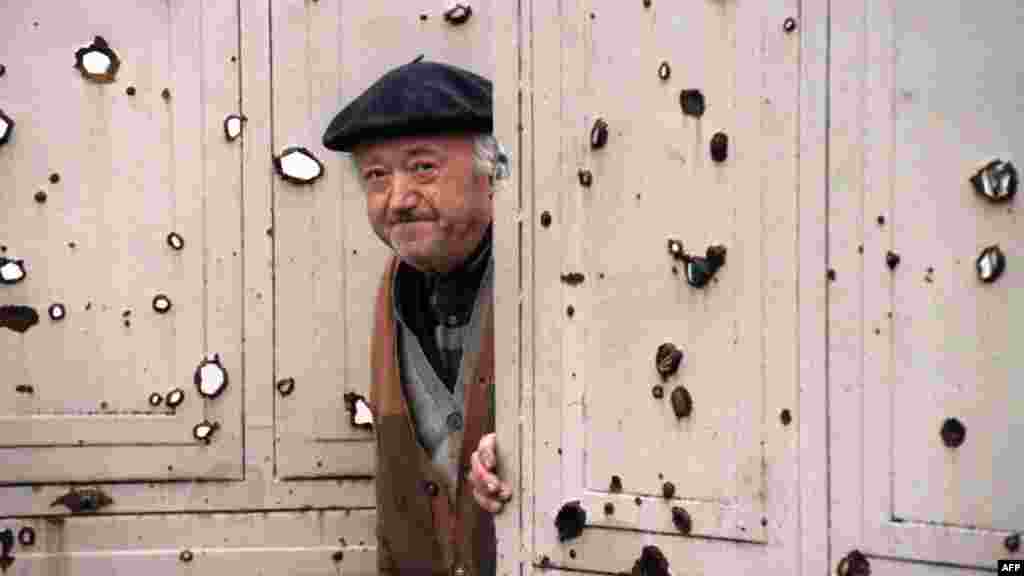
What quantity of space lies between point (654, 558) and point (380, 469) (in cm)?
71

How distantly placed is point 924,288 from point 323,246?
1138 millimetres

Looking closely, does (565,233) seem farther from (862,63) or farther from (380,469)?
(380,469)

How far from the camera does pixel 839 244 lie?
1186mm

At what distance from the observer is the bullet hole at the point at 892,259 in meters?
1.15

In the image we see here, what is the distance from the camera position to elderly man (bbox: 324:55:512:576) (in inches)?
69.4

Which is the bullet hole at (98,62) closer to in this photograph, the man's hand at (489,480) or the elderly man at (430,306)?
the elderly man at (430,306)

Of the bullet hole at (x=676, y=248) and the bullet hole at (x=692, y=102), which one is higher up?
the bullet hole at (x=692, y=102)

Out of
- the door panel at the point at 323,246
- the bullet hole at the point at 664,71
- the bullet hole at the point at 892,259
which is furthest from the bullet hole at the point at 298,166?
the bullet hole at the point at 892,259

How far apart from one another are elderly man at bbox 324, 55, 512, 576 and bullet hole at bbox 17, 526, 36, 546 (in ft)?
1.90

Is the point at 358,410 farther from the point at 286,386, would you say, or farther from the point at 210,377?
the point at 210,377

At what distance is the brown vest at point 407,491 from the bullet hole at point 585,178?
0.46 m

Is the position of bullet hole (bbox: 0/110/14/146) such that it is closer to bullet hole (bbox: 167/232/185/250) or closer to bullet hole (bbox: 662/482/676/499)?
bullet hole (bbox: 167/232/185/250)

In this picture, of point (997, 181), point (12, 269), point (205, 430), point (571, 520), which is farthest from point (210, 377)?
point (997, 181)

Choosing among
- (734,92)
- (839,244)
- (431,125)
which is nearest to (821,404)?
(839,244)
